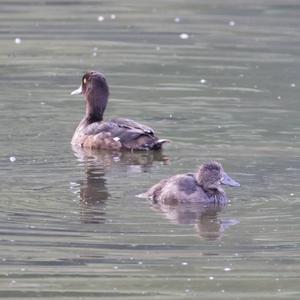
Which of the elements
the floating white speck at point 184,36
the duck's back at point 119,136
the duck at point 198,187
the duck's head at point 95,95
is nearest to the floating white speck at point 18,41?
the floating white speck at point 184,36

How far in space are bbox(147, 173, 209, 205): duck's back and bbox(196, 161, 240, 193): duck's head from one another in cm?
6

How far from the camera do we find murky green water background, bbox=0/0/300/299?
352 inches

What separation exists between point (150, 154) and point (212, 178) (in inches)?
103

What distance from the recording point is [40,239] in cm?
977

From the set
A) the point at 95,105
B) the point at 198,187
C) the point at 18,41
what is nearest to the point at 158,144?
the point at 95,105

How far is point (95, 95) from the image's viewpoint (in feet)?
49.4

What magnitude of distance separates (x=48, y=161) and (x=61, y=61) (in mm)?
6700

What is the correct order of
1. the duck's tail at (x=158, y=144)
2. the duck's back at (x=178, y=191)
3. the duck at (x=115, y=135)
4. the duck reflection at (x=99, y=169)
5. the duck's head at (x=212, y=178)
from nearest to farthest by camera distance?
the duck reflection at (x=99, y=169), the duck's back at (x=178, y=191), the duck's head at (x=212, y=178), the duck's tail at (x=158, y=144), the duck at (x=115, y=135)

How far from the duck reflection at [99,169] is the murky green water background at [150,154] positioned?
0.08 ft

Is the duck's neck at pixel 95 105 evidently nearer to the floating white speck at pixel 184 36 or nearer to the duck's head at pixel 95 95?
the duck's head at pixel 95 95

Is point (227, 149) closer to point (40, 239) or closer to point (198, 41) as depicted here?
point (40, 239)

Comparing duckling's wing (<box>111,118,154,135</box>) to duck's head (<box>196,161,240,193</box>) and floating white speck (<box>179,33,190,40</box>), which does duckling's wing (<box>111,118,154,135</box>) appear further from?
floating white speck (<box>179,33,190,40</box>)

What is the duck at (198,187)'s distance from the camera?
11250 mm

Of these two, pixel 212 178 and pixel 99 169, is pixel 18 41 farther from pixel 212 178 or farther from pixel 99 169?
pixel 212 178
